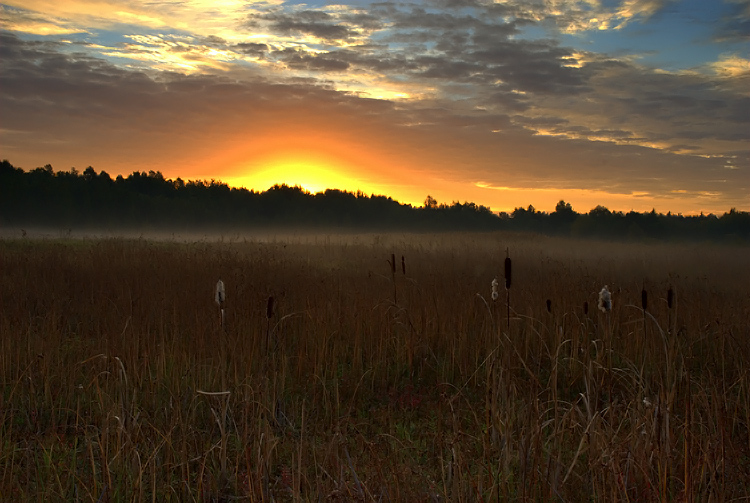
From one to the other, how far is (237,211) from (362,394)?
69.9 metres

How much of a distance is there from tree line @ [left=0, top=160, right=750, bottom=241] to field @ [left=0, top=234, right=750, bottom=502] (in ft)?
175

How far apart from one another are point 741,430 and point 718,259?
52.2ft

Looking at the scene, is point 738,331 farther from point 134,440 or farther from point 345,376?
point 134,440

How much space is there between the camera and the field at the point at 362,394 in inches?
99.9

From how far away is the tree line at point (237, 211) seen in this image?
61.2 m

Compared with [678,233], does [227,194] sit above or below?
above

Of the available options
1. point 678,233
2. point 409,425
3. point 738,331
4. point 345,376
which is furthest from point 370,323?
point 678,233

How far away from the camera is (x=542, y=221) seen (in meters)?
77.2

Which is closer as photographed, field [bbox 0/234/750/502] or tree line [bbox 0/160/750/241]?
field [bbox 0/234/750/502]

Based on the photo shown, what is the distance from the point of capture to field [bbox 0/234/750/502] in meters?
2.54

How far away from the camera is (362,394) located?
423 cm

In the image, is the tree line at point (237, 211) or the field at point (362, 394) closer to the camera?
the field at point (362, 394)

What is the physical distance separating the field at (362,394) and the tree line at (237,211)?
53298 mm

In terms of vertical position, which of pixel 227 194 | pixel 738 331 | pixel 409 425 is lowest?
pixel 409 425
